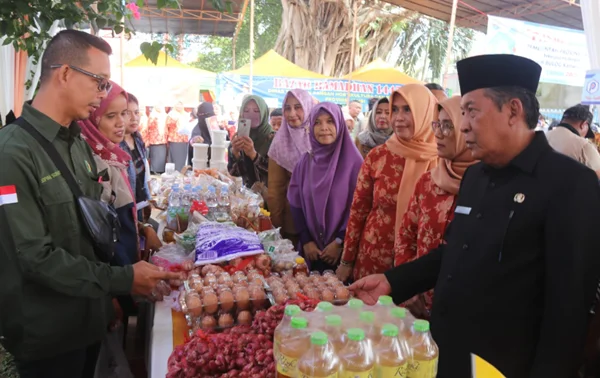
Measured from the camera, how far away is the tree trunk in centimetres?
1584

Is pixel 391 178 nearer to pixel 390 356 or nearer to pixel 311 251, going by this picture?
pixel 311 251

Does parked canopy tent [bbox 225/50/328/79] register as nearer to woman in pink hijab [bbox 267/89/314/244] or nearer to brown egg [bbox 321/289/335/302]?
woman in pink hijab [bbox 267/89/314/244]

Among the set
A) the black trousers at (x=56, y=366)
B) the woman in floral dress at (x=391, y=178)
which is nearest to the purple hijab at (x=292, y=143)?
the woman in floral dress at (x=391, y=178)

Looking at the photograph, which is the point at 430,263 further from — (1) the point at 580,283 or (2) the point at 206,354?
(2) the point at 206,354

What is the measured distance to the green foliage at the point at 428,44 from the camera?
2638 cm

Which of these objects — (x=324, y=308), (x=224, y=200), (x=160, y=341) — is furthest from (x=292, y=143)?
(x=324, y=308)

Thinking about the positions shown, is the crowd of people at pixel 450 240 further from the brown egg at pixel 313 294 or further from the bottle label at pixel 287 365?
the bottle label at pixel 287 365

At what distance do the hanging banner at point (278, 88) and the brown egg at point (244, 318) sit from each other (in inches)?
494

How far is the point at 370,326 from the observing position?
105 centimetres

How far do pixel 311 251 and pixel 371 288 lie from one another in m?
1.52

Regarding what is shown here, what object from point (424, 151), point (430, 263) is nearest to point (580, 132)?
point (424, 151)

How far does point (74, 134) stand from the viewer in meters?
1.84

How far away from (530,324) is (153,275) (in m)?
1.42

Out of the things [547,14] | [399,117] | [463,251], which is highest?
[547,14]
